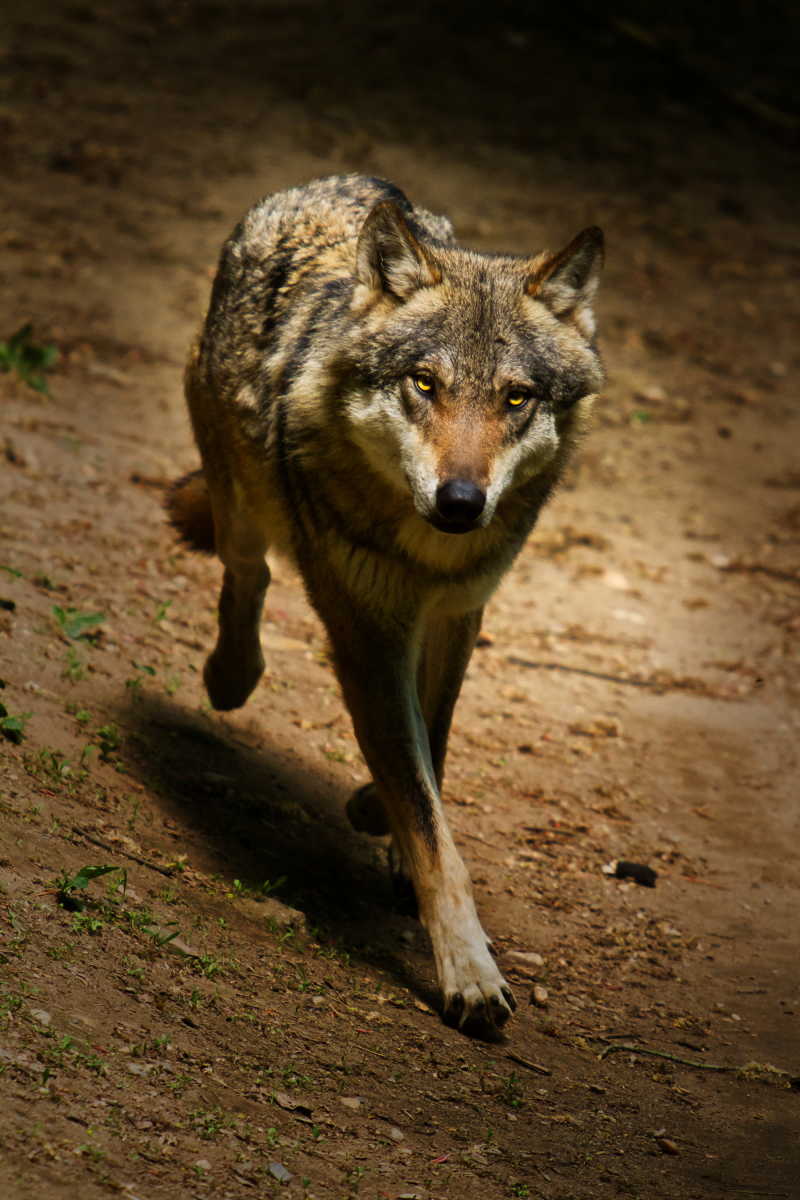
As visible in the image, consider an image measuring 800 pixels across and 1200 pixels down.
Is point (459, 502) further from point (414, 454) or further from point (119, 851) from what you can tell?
point (119, 851)

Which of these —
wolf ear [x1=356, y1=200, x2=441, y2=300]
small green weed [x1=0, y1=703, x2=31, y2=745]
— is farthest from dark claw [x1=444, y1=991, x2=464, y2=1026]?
wolf ear [x1=356, y1=200, x2=441, y2=300]

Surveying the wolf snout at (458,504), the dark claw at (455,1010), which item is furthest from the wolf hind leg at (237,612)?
the dark claw at (455,1010)

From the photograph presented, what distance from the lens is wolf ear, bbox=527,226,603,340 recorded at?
4043 millimetres

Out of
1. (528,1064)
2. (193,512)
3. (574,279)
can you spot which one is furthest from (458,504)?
(193,512)

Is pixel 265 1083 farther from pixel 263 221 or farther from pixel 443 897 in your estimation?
pixel 263 221

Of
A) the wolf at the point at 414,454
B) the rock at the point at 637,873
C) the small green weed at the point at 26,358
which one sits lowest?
the small green weed at the point at 26,358

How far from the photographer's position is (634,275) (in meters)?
11.2

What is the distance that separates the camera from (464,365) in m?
3.70

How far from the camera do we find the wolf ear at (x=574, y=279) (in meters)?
4.04

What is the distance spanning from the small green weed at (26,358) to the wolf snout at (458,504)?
490 centimetres

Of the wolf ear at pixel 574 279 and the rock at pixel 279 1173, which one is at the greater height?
the wolf ear at pixel 574 279

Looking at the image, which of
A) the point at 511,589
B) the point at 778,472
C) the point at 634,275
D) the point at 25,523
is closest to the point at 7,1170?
the point at 25,523

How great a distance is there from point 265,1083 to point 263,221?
3.42 m

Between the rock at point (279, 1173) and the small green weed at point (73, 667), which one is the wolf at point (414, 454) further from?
the rock at point (279, 1173)
